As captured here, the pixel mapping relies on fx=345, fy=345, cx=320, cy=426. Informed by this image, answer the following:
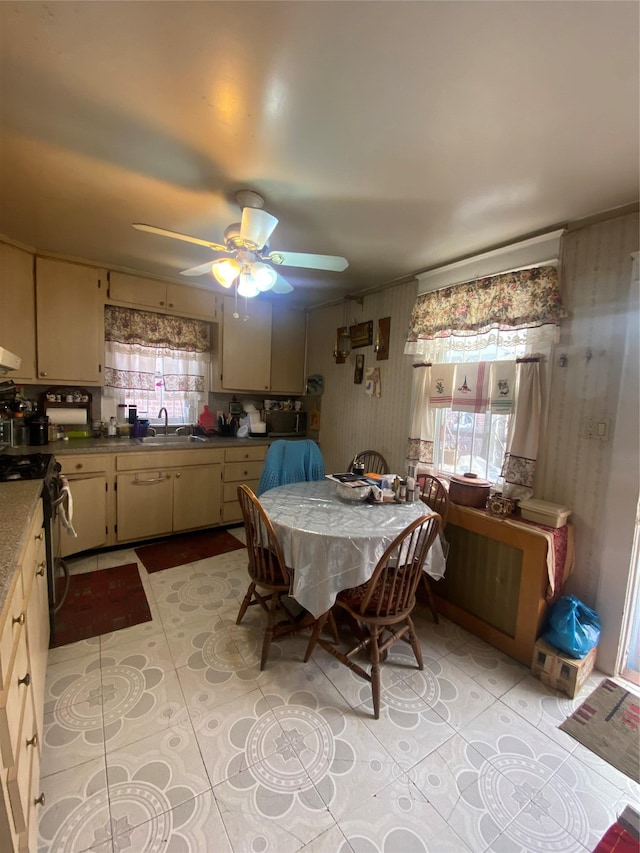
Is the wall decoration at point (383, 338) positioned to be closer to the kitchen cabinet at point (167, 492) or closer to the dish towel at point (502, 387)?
the dish towel at point (502, 387)

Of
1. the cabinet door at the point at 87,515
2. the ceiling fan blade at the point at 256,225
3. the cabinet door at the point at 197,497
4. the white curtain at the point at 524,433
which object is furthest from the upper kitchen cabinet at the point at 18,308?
the white curtain at the point at 524,433

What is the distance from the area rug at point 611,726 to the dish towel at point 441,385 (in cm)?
178

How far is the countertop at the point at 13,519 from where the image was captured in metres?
0.93

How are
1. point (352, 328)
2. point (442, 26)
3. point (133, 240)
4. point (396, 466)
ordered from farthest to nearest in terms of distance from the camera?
1. point (352, 328)
2. point (396, 466)
3. point (133, 240)
4. point (442, 26)

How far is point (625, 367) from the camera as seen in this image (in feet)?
5.74

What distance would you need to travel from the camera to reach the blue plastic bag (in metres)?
1.72

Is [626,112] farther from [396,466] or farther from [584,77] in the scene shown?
[396,466]

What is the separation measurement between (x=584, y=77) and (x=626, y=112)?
25cm

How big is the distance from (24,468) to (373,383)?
2.56m

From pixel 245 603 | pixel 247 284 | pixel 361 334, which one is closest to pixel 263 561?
pixel 245 603

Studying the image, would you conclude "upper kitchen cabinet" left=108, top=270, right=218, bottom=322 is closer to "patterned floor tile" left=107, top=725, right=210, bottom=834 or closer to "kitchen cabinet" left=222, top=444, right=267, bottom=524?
"kitchen cabinet" left=222, top=444, right=267, bottom=524

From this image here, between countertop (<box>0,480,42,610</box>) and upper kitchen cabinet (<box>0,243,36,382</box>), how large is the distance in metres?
1.45

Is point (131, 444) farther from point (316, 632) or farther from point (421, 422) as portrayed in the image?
point (421, 422)

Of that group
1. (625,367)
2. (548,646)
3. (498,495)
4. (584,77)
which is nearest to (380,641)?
(548,646)
